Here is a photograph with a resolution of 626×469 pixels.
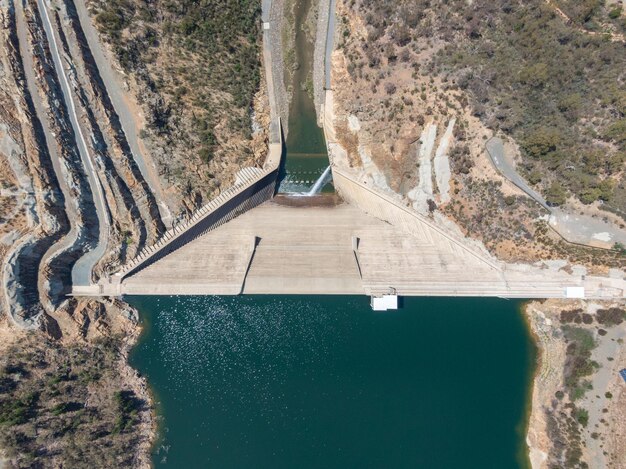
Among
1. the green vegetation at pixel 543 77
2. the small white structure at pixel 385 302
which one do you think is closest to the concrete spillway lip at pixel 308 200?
the small white structure at pixel 385 302

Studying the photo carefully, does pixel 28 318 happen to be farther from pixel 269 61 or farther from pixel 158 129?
pixel 269 61

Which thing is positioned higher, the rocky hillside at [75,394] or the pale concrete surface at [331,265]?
the pale concrete surface at [331,265]

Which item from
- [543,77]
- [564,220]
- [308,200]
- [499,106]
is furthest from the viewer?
[308,200]

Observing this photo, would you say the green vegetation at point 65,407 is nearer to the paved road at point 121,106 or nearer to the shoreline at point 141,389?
the shoreline at point 141,389

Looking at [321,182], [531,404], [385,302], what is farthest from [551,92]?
A: [531,404]

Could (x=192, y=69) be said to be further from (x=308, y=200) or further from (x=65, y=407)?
(x=65, y=407)

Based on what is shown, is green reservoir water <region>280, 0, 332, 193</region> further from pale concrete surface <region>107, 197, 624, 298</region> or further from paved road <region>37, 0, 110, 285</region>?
paved road <region>37, 0, 110, 285</region>
